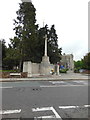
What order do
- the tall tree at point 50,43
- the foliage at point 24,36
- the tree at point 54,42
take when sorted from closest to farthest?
1. the foliage at point 24,36
2. the tall tree at point 50,43
3. the tree at point 54,42

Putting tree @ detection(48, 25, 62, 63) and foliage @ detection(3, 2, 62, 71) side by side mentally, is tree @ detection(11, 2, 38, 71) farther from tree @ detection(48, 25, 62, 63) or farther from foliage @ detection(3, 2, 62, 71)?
tree @ detection(48, 25, 62, 63)

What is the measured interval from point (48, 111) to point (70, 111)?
2.54 feet

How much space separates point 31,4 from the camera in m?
→ 26.6

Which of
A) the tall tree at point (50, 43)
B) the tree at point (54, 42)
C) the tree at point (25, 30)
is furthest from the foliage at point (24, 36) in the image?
the tree at point (54, 42)

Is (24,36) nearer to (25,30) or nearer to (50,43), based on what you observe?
(25,30)

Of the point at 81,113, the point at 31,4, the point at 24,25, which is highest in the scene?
the point at 31,4

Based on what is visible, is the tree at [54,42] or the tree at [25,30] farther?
the tree at [54,42]

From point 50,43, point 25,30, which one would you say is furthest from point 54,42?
point 25,30

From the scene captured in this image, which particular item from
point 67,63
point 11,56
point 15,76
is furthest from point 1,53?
point 67,63

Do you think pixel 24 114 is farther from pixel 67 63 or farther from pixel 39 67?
pixel 67 63

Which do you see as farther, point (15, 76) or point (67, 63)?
point (67, 63)

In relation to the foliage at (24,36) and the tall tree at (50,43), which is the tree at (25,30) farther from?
the tall tree at (50,43)

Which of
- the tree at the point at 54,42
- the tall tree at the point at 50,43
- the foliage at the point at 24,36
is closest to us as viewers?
the foliage at the point at 24,36

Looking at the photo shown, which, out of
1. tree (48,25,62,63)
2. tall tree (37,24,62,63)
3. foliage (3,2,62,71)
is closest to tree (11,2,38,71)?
foliage (3,2,62,71)
